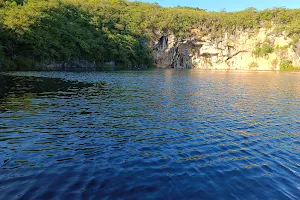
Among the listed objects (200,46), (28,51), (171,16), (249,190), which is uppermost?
(171,16)

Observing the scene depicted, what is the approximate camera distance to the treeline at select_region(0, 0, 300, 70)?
77500mm

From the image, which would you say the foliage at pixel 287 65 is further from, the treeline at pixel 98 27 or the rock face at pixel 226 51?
the treeline at pixel 98 27

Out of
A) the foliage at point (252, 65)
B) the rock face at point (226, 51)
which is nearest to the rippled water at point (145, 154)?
the rock face at point (226, 51)

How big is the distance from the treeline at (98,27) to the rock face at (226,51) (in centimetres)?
474

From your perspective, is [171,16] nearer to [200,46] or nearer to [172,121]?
[200,46]

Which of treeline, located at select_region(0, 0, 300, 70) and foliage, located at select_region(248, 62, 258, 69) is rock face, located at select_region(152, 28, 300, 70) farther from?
treeline, located at select_region(0, 0, 300, 70)

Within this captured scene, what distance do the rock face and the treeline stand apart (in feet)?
15.6

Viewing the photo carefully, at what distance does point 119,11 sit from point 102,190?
164660 millimetres

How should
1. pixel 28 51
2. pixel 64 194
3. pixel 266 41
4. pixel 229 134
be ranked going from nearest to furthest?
pixel 64 194
pixel 229 134
pixel 28 51
pixel 266 41

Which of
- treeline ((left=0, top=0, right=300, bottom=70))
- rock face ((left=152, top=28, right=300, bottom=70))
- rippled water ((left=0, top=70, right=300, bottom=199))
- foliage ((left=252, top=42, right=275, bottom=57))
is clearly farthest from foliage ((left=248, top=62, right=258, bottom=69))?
rippled water ((left=0, top=70, right=300, bottom=199))

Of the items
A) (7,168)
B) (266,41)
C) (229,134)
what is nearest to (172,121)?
(229,134)

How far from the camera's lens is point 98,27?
432ft

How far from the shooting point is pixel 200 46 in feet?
562

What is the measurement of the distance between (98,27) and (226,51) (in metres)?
88.1
